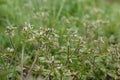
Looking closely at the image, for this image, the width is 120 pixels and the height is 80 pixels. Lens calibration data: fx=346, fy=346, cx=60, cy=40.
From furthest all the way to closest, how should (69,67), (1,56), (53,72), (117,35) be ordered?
1. (117,35)
2. (69,67)
3. (1,56)
4. (53,72)

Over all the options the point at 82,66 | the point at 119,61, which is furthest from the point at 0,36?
the point at 119,61

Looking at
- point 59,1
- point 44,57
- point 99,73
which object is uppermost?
point 59,1

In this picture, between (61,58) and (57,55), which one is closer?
(61,58)

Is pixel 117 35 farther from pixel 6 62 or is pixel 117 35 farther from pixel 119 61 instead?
pixel 6 62

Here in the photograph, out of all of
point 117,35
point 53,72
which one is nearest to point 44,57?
point 53,72

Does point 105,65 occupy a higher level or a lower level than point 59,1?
lower

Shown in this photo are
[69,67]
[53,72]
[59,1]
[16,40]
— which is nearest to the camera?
[53,72]

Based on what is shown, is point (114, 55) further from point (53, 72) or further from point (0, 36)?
point (0, 36)

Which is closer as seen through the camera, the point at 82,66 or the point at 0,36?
the point at 82,66

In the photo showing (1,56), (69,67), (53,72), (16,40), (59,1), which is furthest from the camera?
(59,1)
